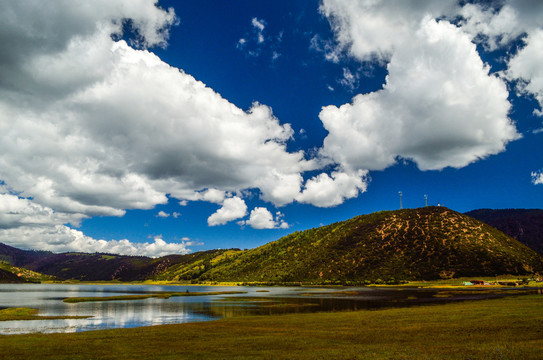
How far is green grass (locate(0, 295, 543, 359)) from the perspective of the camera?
31.2m

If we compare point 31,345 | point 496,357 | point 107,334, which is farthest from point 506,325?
point 31,345

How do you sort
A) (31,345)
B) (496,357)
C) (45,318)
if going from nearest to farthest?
(496,357) → (31,345) → (45,318)

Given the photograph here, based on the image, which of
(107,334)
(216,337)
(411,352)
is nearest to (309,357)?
(411,352)

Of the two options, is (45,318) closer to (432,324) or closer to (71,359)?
(71,359)

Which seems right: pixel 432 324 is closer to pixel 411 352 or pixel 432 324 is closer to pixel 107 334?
pixel 411 352

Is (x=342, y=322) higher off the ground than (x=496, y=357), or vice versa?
(x=496, y=357)

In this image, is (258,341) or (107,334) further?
(107,334)

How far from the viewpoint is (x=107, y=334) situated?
157 ft

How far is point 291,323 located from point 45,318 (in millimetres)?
53199

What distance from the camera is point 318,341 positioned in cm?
3897

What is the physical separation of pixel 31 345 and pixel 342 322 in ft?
140

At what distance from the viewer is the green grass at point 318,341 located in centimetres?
3117

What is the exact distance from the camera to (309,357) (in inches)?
1202

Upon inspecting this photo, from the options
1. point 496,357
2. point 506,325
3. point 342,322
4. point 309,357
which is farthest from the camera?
point 342,322
